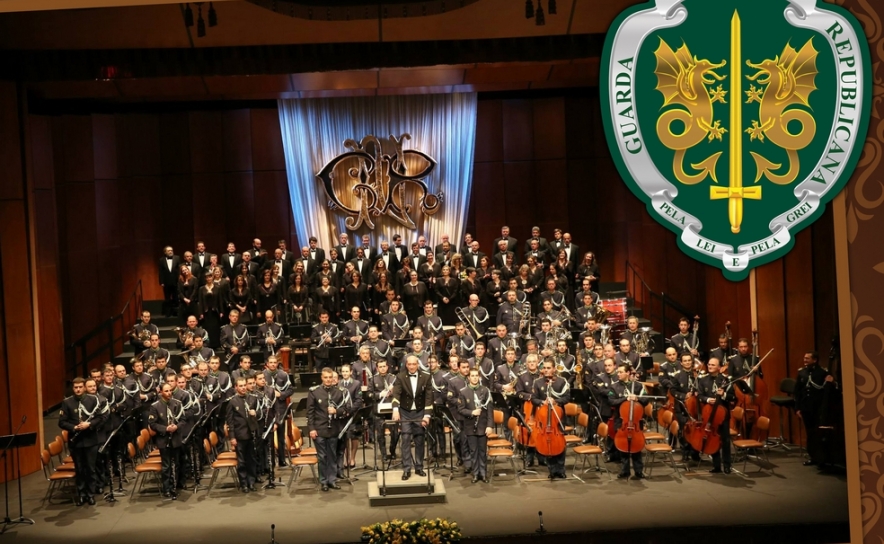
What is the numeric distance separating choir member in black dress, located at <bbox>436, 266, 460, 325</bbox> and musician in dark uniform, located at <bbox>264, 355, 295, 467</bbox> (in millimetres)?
3465

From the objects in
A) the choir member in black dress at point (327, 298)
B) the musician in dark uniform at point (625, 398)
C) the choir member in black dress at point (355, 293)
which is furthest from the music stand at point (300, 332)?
the musician in dark uniform at point (625, 398)

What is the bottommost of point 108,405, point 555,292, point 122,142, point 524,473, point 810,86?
point 524,473

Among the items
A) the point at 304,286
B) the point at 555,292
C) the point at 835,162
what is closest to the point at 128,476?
the point at 304,286

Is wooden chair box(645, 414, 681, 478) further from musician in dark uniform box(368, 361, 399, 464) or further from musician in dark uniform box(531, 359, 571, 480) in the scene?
musician in dark uniform box(368, 361, 399, 464)

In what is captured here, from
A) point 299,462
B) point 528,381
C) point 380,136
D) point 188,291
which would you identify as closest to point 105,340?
point 188,291

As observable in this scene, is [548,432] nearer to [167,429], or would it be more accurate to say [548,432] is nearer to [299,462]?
[299,462]

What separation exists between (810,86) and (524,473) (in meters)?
7.46

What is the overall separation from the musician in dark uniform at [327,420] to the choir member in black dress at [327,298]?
3.68 meters

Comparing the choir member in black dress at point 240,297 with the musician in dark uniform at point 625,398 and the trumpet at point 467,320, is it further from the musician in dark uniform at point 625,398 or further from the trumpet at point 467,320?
the musician in dark uniform at point 625,398

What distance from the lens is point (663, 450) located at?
428 inches

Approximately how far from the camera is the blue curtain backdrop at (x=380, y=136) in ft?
58.3

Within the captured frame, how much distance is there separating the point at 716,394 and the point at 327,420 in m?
4.24

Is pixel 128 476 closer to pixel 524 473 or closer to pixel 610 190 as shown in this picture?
pixel 524 473

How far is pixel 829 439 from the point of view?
1086 centimetres
